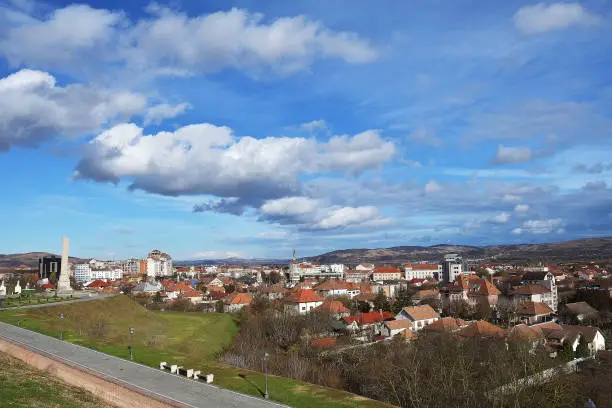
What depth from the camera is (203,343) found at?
41438 millimetres

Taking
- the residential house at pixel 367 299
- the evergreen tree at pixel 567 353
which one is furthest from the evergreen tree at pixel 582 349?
the residential house at pixel 367 299

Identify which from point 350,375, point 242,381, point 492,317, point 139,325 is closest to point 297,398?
point 242,381

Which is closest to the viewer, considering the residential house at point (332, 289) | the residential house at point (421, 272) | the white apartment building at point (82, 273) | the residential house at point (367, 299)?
the residential house at point (367, 299)

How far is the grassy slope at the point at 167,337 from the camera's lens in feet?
58.0

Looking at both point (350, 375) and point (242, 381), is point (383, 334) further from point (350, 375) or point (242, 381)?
point (242, 381)

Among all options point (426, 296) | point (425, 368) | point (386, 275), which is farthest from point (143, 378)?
point (386, 275)

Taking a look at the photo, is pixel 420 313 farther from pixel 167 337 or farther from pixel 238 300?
pixel 238 300

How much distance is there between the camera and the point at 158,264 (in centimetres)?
17225

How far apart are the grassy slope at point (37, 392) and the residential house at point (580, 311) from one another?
52590 mm

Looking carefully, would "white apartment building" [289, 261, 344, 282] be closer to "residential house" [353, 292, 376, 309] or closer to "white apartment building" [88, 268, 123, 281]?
"white apartment building" [88, 268, 123, 281]

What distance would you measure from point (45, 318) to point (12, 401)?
22858 mm

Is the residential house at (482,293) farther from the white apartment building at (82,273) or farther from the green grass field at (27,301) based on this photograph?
the white apartment building at (82,273)

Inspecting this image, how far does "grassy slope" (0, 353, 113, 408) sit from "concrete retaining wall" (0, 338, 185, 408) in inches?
10.2

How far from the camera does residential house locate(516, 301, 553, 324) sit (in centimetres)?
5553
